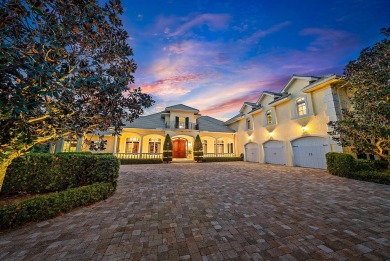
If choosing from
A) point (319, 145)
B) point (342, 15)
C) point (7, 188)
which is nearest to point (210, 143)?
point (319, 145)

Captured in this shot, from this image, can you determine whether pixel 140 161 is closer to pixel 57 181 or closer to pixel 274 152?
pixel 57 181

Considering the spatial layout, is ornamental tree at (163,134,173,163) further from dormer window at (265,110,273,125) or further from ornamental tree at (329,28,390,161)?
ornamental tree at (329,28,390,161)

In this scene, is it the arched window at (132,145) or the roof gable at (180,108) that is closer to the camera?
the arched window at (132,145)

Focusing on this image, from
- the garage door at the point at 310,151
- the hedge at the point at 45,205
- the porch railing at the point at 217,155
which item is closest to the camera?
the hedge at the point at 45,205

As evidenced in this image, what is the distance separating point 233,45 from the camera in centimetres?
1027

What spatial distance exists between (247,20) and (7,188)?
45.6ft

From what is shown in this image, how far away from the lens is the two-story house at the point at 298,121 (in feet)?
34.0

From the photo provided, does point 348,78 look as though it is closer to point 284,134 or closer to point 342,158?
point 342,158

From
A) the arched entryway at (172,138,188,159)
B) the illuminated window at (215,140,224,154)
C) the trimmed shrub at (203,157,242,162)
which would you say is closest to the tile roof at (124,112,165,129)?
the arched entryway at (172,138,188,159)

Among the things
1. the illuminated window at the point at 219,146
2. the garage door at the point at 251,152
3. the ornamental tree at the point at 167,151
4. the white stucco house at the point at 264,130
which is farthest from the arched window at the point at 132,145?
the garage door at the point at 251,152

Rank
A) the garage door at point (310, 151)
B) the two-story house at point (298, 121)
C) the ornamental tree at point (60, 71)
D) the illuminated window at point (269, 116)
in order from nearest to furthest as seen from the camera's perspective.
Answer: the ornamental tree at point (60, 71)
the two-story house at point (298, 121)
the garage door at point (310, 151)
the illuminated window at point (269, 116)

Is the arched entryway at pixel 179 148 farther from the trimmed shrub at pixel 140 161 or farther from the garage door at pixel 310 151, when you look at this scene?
the garage door at pixel 310 151

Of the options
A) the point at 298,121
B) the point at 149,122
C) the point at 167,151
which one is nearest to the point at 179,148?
the point at 167,151

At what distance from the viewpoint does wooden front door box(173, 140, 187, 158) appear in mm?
20016
